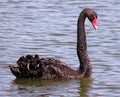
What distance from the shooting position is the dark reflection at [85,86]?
30.4 feet

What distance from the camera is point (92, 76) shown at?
33.2 feet

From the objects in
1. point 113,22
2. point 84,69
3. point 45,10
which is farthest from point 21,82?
point 45,10

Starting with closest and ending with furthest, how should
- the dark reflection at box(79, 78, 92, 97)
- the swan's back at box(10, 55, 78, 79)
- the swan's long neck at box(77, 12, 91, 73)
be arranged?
the dark reflection at box(79, 78, 92, 97)
the swan's back at box(10, 55, 78, 79)
the swan's long neck at box(77, 12, 91, 73)

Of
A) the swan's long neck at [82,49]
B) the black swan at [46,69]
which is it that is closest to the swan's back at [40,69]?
the black swan at [46,69]

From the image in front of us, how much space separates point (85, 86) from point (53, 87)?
463 millimetres

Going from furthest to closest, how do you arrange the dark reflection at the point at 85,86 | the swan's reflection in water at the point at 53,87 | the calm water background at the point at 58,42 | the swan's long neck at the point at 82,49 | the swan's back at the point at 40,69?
1. the swan's long neck at the point at 82,49
2. the swan's back at the point at 40,69
3. the calm water background at the point at 58,42
4. the dark reflection at the point at 85,86
5. the swan's reflection in water at the point at 53,87

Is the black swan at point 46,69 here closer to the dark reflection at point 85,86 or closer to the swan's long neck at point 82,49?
the swan's long neck at point 82,49

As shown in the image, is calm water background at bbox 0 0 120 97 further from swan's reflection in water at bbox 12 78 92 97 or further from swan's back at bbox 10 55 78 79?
swan's back at bbox 10 55 78 79

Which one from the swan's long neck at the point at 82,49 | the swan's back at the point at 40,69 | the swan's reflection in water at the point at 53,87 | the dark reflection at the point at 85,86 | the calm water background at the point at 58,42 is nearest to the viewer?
the swan's reflection in water at the point at 53,87

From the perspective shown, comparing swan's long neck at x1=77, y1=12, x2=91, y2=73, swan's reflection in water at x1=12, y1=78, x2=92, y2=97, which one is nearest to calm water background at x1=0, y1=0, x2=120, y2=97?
swan's reflection in water at x1=12, y1=78, x2=92, y2=97

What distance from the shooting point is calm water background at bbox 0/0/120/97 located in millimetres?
9422

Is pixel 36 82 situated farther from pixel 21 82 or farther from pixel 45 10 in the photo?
pixel 45 10

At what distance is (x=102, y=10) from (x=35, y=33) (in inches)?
108

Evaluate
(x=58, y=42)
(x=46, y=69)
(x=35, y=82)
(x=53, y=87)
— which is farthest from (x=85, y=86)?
(x=58, y=42)
